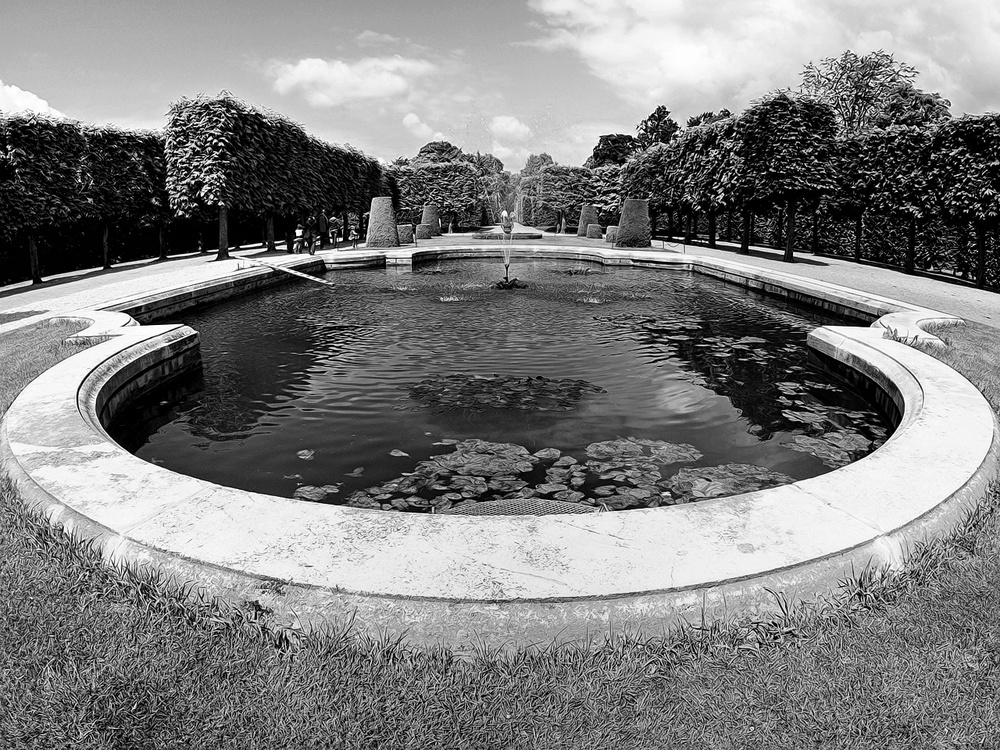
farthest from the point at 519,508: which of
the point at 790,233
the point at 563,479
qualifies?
the point at 790,233

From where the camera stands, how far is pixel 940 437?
434cm

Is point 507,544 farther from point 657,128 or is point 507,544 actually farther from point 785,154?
point 657,128

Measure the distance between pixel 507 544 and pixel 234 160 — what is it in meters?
22.3

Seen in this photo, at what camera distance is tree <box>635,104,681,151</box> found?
73.1 meters

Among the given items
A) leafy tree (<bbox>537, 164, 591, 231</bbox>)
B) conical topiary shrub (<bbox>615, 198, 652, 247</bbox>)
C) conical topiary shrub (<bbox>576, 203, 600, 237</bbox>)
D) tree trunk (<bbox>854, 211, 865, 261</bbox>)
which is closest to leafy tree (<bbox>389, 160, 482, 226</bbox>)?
leafy tree (<bbox>537, 164, 591, 231</bbox>)

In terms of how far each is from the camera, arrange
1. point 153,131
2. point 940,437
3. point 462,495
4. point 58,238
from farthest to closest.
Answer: point 153,131
point 58,238
point 462,495
point 940,437

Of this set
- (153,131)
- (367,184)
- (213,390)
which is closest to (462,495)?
(213,390)

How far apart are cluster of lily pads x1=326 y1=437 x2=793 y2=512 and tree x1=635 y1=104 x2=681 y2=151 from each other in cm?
7291

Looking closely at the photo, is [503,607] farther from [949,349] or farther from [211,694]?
[949,349]

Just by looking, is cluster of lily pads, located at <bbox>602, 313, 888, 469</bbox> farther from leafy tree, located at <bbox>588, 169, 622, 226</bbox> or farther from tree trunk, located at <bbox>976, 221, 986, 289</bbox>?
leafy tree, located at <bbox>588, 169, 622, 226</bbox>

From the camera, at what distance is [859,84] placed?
151ft

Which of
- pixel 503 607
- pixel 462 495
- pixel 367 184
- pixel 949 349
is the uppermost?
pixel 367 184

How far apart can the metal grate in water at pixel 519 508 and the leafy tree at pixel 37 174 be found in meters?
17.2

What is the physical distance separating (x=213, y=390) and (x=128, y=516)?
4.53 m
